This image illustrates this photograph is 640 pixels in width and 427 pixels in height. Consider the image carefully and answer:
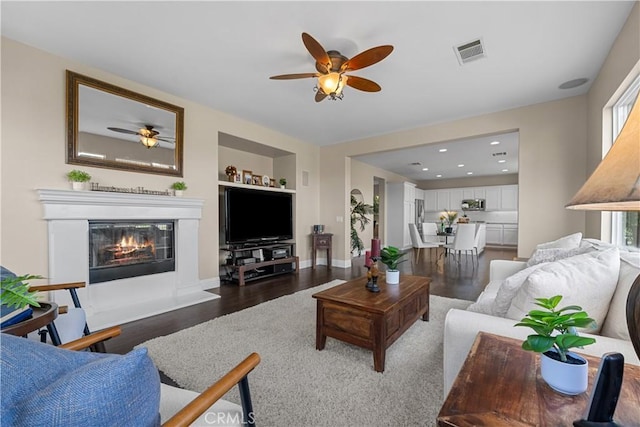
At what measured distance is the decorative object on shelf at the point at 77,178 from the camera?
270cm

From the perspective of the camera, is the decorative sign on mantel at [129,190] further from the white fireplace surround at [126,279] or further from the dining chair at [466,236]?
the dining chair at [466,236]

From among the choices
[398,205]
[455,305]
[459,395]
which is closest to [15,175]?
[459,395]

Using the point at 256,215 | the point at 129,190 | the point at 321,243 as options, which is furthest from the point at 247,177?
the point at 321,243

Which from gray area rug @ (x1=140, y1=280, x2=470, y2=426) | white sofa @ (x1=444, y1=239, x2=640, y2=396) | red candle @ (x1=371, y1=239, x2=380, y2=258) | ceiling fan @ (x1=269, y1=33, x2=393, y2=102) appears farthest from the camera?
red candle @ (x1=371, y1=239, x2=380, y2=258)

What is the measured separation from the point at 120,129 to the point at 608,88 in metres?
5.14

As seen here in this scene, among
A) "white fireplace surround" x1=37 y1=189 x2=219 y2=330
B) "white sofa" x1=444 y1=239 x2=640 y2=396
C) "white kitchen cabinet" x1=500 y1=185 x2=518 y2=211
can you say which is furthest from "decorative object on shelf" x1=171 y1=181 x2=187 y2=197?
"white kitchen cabinet" x1=500 y1=185 x2=518 y2=211

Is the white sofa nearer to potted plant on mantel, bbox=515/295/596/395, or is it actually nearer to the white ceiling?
potted plant on mantel, bbox=515/295/596/395

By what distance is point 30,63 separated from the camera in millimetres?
2504

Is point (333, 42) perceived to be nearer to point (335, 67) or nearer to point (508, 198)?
point (335, 67)

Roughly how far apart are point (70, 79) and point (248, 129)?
223cm

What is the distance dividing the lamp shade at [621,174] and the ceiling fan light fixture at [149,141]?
3916mm

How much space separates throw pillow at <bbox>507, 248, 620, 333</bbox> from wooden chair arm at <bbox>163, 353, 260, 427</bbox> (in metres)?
1.22

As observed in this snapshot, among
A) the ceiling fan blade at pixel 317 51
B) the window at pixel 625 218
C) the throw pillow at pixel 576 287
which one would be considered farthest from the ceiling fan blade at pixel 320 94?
the window at pixel 625 218

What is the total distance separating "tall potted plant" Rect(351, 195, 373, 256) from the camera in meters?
6.86
